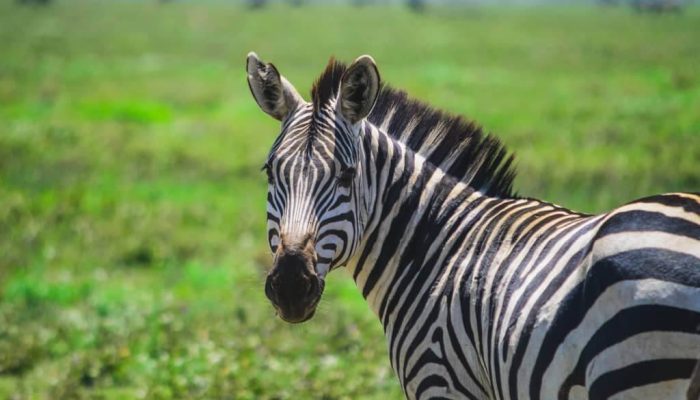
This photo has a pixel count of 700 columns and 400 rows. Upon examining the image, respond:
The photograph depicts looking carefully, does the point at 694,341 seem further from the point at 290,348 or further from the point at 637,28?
the point at 637,28

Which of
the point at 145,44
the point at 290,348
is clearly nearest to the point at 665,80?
the point at 290,348

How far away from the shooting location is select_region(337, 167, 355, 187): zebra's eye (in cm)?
395

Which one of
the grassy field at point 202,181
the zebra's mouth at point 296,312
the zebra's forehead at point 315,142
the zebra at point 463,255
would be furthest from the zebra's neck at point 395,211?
the grassy field at point 202,181

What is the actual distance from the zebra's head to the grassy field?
1.91 m

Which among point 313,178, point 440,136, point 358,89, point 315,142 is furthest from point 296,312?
point 440,136

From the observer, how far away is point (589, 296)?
122 inches

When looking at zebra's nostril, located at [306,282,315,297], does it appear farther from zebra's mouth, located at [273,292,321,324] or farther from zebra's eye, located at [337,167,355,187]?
zebra's eye, located at [337,167,355,187]

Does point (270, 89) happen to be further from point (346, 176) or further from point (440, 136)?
→ point (440, 136)

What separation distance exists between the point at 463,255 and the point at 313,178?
73 centimetres

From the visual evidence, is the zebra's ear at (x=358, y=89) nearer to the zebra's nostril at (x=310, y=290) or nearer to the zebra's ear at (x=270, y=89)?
the zebra's ear at (x=270, y=89)

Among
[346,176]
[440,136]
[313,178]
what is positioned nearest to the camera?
[313,178]

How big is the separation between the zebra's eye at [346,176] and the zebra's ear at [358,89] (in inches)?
10.6

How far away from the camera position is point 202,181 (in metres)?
16.3

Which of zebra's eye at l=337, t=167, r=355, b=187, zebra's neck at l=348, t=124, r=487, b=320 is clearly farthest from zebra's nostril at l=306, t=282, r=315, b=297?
zebra's neck at l=348, t=124, r=487, b=320
